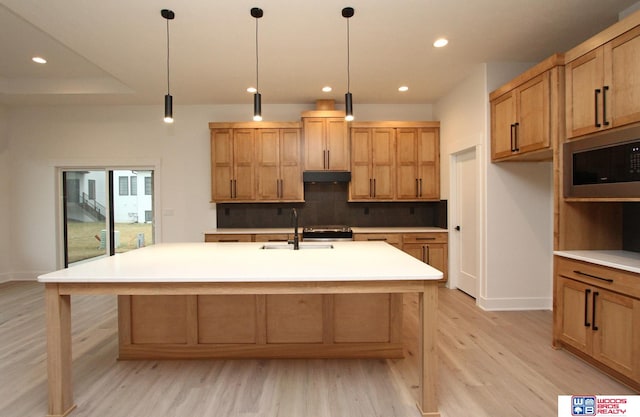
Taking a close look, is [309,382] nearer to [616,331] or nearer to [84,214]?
[616,331]

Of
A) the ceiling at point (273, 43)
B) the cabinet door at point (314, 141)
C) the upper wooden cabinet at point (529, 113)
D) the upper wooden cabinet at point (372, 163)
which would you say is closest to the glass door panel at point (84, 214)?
the ceiling at point (273, 43)

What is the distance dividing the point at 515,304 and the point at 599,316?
1.45 m

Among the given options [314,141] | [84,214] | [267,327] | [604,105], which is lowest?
[267,327]

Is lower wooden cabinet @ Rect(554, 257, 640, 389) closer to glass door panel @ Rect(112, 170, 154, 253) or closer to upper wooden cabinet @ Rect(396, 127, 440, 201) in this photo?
upper wooden cabinet @ Rect(396, 127, 440, 201)

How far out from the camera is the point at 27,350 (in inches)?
107

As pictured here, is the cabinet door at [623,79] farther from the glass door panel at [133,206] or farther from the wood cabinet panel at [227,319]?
the glass door panel at [133,206]

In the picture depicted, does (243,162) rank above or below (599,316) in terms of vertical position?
above

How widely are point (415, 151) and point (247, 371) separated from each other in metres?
3.76

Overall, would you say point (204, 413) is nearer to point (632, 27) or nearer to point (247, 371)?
point (247, 371)

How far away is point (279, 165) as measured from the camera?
15.6ft

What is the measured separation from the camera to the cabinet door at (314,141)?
4652mm

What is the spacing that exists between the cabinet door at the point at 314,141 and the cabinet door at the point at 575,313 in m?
3.14

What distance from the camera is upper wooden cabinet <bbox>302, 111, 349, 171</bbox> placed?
466 centimetres

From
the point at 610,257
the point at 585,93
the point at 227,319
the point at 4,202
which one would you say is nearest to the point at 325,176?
the point at 227,319
